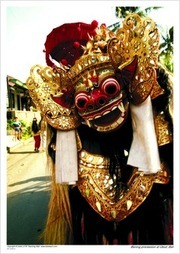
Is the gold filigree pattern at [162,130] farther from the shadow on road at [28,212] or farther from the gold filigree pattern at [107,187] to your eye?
the shadow on road at [28,212]

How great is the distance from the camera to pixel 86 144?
152 centimetres

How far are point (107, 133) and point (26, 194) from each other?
39 centimetres

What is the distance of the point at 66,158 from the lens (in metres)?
1.48

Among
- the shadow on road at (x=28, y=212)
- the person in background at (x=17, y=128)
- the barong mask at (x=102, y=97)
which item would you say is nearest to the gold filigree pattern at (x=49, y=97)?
the barong mask at (x=102, y=97)

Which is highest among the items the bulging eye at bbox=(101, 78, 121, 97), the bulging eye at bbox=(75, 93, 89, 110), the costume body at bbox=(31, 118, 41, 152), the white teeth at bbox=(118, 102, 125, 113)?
the bulging eye at bbox=(101, 78, 121, 97)

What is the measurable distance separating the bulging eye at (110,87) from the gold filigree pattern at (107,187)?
0.26 metres

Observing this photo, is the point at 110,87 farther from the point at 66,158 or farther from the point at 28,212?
the point at 28,212

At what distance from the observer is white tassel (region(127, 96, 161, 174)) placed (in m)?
1.42

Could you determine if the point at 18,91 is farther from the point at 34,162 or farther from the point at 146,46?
the point at 146,46

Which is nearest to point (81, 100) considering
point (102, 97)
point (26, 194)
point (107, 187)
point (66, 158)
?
point (102, 97)

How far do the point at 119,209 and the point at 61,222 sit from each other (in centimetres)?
23

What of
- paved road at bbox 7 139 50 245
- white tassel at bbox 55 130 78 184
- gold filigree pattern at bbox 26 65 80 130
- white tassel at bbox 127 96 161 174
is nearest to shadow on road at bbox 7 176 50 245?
paved road at bbox 7 139 50 245

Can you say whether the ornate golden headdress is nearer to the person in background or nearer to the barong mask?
the barong mask

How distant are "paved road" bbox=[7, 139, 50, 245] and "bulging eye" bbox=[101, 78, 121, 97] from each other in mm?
357
